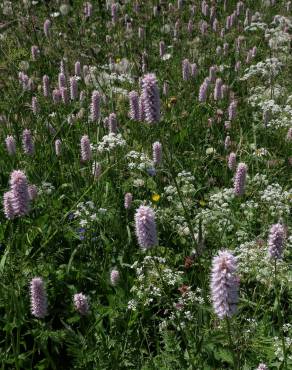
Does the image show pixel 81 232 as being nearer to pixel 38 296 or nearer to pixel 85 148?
pixel 85 148

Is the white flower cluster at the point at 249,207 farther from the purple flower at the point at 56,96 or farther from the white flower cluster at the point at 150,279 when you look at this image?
the purple flower at the point at 56,96

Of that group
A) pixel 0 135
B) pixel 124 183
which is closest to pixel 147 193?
pixel 124 183

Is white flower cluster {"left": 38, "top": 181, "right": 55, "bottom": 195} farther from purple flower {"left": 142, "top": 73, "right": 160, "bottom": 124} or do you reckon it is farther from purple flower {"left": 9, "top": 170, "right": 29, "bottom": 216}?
purple flower {"left": 142, "top": 73, "right": 160, "bottom": 124}

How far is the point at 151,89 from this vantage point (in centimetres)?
304

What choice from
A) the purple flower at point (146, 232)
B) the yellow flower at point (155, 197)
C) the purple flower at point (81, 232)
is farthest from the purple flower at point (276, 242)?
the yellow flower at point (155, 197)

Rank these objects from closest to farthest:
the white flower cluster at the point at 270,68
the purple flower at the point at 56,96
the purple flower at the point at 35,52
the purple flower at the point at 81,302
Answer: the purple flower at the point at 81,302 → the purple flower at the point at 56,96 → the white flower cluster at the point at 270,68 → the purple flower at the point at 35,52

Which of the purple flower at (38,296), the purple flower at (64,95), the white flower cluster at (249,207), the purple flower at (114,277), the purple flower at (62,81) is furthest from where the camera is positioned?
the purple flower at (62,81)

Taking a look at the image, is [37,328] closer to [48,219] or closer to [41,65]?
[48,219]

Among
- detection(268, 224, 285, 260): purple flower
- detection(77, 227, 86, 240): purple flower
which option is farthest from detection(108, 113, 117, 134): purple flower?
detection(268, 224, 285, 260): purple flower

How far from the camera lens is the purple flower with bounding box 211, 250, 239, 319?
2275mm

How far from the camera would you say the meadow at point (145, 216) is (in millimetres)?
3176

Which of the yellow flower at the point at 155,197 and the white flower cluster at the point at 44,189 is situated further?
the yellow flower at the point at 155,197

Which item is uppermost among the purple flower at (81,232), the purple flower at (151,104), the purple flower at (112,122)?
the purple flower at (151,104)

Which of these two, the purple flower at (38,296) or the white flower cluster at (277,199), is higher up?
the purple flower at (38,296)
